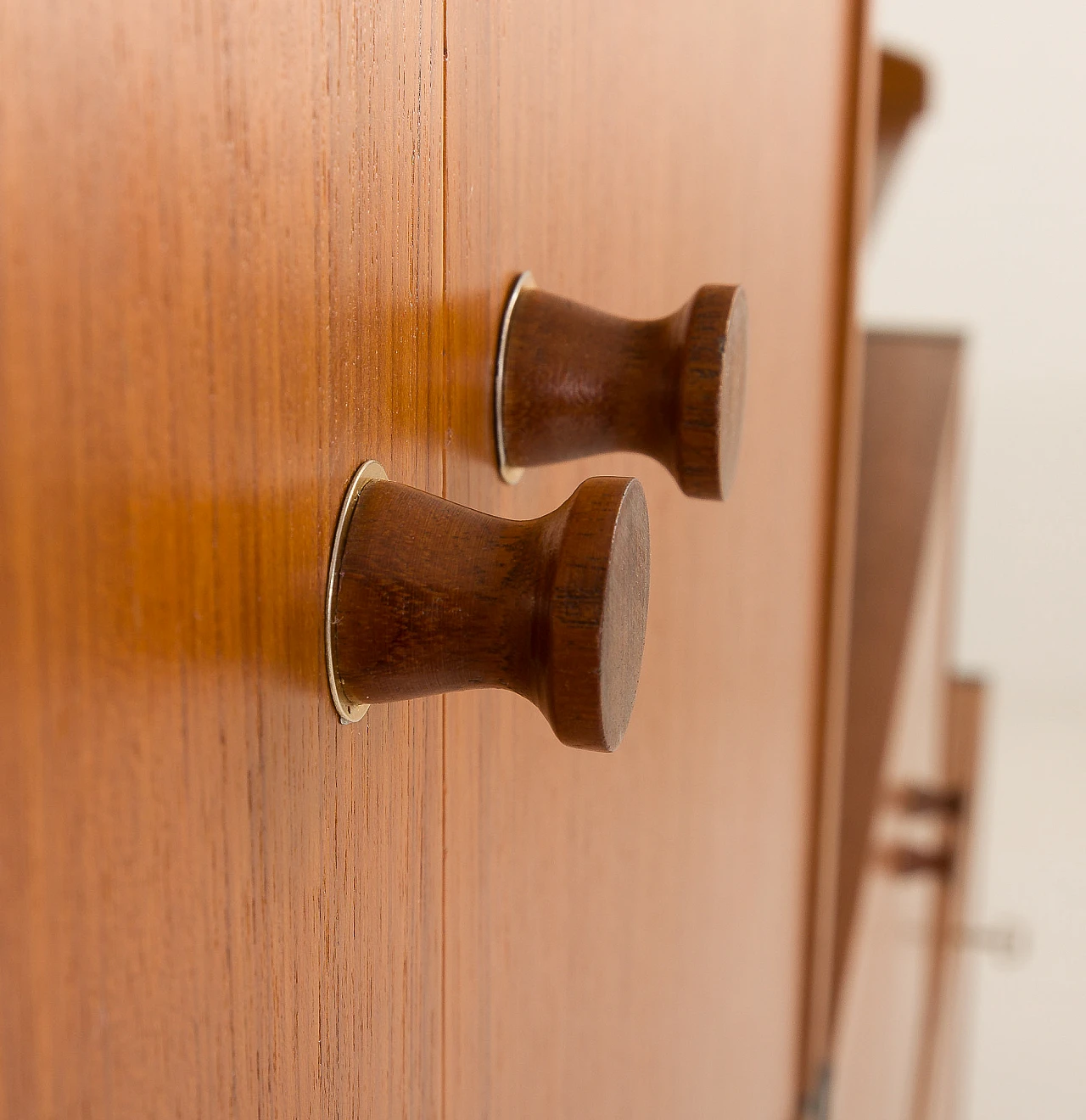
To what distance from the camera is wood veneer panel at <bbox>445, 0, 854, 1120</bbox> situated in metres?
0.16

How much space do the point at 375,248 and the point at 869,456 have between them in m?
0.68

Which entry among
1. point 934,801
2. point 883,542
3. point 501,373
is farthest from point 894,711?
point 501,373

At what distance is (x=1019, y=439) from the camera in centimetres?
182

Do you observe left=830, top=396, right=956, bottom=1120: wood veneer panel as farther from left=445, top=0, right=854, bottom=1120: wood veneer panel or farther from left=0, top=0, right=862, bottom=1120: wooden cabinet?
left=0, top=0, right=862, bottom=1120: wooden cabinet

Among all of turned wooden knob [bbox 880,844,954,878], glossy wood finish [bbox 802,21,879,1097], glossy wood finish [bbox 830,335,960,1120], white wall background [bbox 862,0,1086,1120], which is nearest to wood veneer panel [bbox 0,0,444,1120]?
glossy wood finish [bbox 802,21,879,1097]

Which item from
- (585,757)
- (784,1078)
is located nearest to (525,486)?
(585,757)

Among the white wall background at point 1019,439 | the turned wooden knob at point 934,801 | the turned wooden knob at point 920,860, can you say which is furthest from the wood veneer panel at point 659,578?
the white wall background at point 1019,439

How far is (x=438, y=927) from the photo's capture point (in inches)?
5.9

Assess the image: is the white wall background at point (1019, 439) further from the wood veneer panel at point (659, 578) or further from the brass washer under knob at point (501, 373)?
the brass washer under knob at point (501, 373)

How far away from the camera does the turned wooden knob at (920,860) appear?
77 cm

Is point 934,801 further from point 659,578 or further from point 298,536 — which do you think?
point 298,536

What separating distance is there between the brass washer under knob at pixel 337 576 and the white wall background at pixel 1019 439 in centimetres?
171

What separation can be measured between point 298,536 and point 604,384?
6 cm

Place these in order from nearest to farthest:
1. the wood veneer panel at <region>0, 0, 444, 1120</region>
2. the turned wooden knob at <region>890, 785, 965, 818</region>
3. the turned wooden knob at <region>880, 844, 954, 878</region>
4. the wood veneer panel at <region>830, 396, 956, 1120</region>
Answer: the wood veneer panel at <region>0, 0, 444, 1120</region>, the wood veneer panel at <region>830, 396, 956, 1120</region>, the turned wooden knob at <region>880, 844, 954, 878</region>, the turned wooden knob at <region>890, 785, 965, 818</region>
